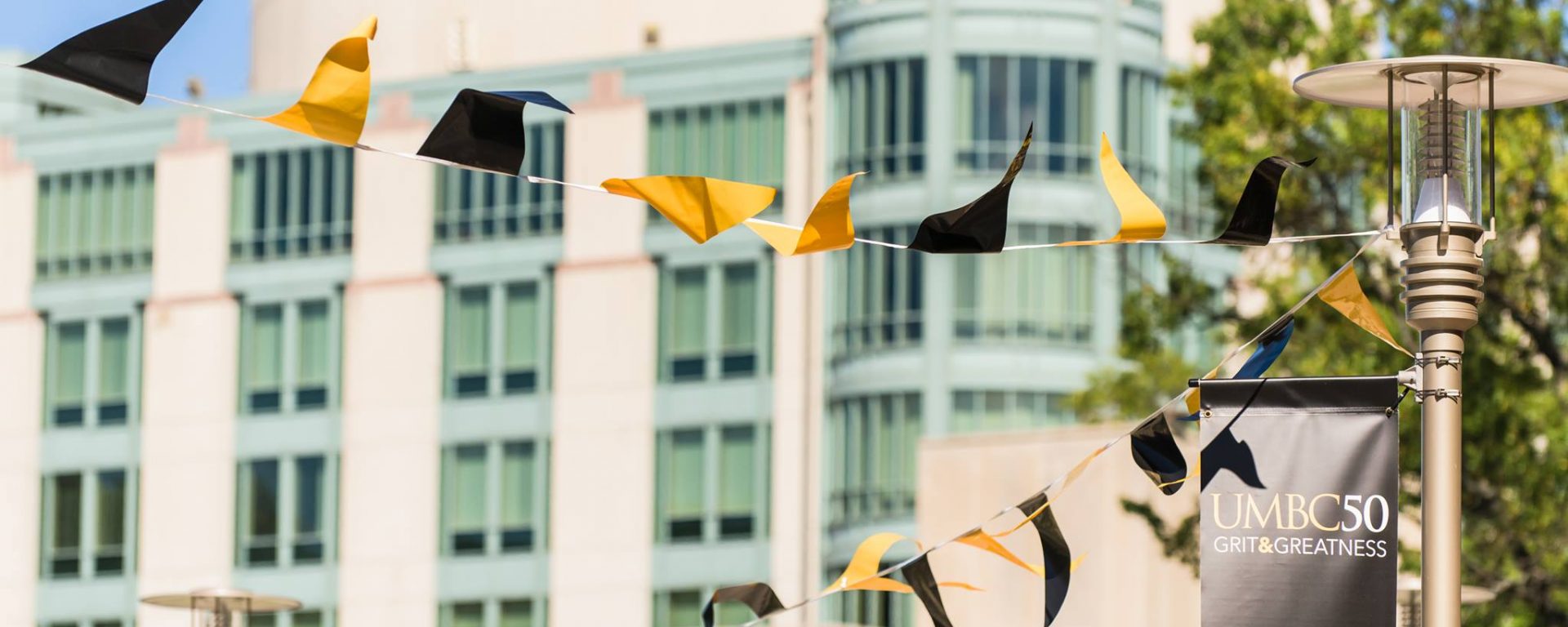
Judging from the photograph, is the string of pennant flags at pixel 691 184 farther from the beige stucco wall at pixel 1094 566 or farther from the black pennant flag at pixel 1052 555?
the beige stucco wall at pixel 1094 566

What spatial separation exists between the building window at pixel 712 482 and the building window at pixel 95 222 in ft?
41.0

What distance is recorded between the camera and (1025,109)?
1852 inches

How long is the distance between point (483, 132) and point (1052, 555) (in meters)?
3.76

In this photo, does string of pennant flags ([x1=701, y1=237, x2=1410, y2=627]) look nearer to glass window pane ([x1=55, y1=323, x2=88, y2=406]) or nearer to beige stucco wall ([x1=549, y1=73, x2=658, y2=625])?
beige stucco wall ([x1=549, y1=73, x2=658, y2=625])

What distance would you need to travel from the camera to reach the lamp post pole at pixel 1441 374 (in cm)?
1002

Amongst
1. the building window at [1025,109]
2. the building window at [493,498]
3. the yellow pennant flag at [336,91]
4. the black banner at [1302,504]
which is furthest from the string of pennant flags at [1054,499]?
the building window at [493,498]

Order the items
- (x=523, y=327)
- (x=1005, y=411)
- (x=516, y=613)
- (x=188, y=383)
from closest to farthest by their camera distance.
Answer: (x=1005, y=411), (x=516, y=613), (x=523, y=327), (x=188, y=383)

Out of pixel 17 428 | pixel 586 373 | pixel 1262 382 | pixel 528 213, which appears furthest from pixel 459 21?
pixel 1262 382

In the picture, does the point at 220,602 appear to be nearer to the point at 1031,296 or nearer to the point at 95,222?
the point at 1031,296

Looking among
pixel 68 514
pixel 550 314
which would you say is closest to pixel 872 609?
pixel 550 314

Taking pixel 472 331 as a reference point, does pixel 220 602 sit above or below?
below

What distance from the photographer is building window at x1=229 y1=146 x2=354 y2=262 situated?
172 ft

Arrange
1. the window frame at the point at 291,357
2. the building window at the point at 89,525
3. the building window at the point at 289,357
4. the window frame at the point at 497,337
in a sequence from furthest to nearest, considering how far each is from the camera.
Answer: the building window at the point at 89,525, the building window at the point at 289,357, the window frame at the point at 291,357, the window frame at the point at 497,337

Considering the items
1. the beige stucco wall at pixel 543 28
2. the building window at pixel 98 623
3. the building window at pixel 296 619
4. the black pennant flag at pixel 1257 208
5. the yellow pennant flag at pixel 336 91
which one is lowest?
the building window at pixel 98 623
